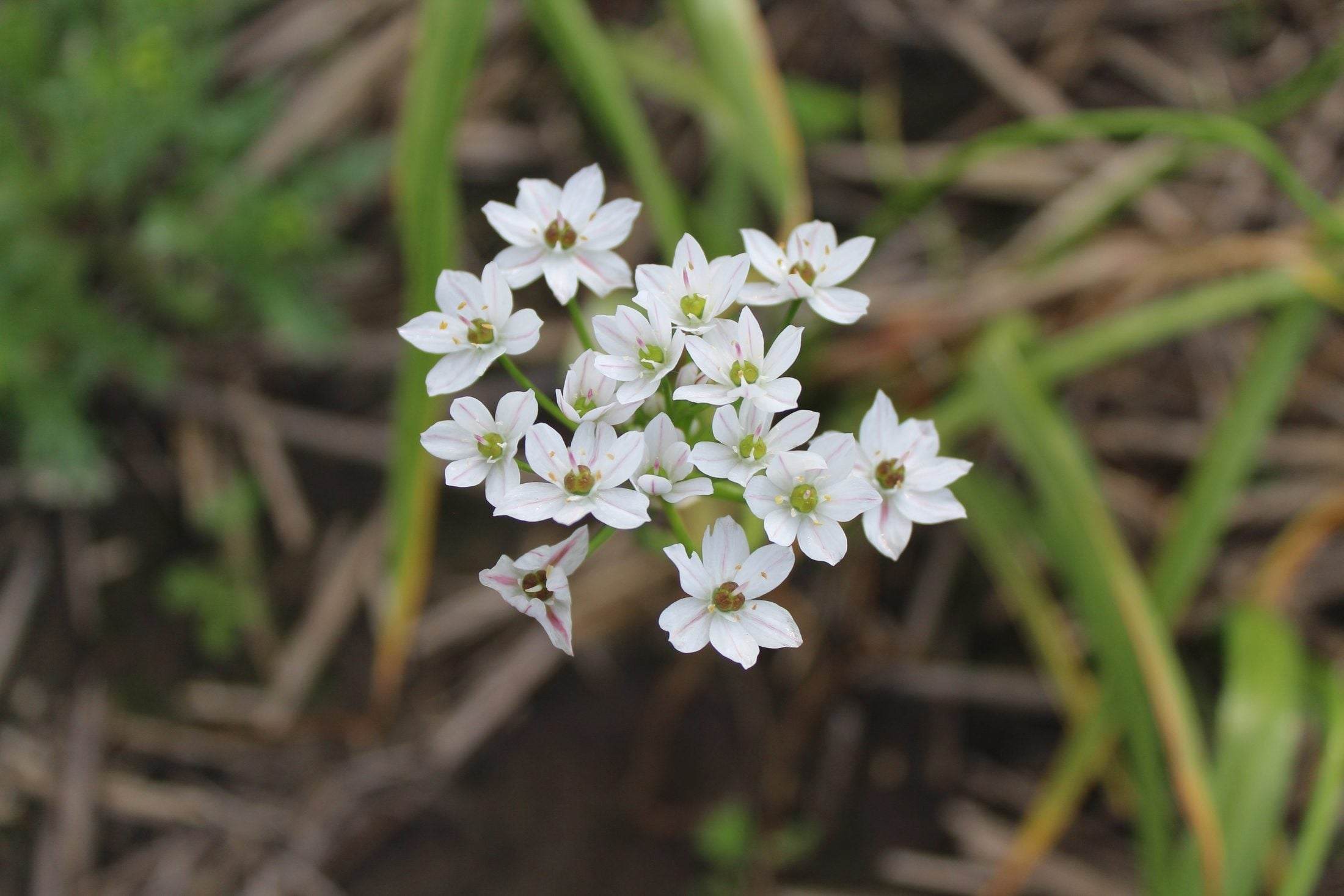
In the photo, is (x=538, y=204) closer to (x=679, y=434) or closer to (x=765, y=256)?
(x=765, y=256)

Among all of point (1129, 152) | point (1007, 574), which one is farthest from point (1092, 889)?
point (1129, 152)

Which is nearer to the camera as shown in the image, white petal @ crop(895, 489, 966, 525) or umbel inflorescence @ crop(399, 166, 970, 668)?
umbel inflorescence @ crop(399, 166, 970, 668)

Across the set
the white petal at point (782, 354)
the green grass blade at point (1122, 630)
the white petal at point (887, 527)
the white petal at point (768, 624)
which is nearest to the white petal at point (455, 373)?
the white petal at point (782, 354)

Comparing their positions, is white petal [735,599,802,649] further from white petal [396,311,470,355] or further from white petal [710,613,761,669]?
white petal [396,311,470,355]

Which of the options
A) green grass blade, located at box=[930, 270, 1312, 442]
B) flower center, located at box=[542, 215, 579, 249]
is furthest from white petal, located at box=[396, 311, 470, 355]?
green grass blade, located at box=[930, 270, 1312, 442]

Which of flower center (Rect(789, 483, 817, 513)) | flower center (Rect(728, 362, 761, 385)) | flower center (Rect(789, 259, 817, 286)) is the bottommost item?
flower center (Rect(789, 483, 817, 513))

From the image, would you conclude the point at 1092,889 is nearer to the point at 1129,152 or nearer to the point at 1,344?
the point at 1129,152

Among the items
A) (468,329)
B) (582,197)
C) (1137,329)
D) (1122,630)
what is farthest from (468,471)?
(1137,329)
